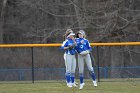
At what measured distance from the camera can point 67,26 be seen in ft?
126

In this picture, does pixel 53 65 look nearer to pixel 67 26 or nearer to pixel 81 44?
pixel 67 26

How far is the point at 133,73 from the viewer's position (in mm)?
26141

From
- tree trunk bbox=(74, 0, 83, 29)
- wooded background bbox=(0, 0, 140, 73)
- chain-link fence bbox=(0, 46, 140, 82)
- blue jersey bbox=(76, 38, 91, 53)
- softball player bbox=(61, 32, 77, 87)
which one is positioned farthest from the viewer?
tree trunk bbox=(74, 0, 83, 29)

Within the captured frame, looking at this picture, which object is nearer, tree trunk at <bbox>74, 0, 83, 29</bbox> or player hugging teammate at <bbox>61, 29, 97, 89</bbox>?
player hugging teammate at <bbox>61, 29, 97, 89</bbox>

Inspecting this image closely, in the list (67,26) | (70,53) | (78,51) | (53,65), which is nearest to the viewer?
(78,51)

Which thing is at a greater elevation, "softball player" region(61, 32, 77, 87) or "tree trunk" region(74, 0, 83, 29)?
"tree trunk" region(74, 0, 83, 29)

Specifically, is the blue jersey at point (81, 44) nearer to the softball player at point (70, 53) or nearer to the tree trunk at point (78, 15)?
the softball player at point (70, 53)

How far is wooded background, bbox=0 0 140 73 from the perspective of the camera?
3089cm

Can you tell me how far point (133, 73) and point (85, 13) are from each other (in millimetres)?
10150

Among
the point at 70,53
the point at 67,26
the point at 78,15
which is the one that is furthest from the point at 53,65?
the point at 70,53

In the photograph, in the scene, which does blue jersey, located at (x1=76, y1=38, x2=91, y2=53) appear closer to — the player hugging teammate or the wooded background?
the player hugging teammate

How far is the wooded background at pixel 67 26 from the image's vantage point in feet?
101

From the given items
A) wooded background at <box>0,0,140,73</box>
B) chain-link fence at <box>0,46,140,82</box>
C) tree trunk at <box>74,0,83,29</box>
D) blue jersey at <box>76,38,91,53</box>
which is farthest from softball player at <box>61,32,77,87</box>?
tree trunk at <box>74,0,83,29</box>

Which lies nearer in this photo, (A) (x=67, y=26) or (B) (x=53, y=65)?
(B) (x=53, y=65)
